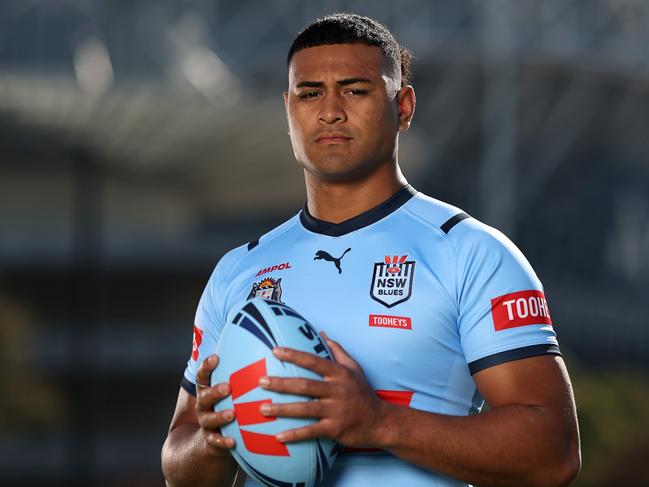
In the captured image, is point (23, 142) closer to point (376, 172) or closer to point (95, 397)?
point (95, 397)

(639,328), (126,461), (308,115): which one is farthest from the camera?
(639,328)

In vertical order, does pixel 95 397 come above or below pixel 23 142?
below

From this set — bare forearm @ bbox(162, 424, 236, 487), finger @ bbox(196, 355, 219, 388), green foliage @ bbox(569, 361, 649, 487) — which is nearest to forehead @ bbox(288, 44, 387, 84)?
finger @ bbox(196, 355, 219, 388)

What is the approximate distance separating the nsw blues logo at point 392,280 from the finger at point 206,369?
1.99 feet

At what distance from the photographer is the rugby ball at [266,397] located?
13.5ft

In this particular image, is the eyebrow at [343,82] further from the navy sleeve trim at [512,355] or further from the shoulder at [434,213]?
the navy sleeve trim at [512,355]

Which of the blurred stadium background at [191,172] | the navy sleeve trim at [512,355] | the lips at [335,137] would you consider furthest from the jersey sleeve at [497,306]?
the blurred stadium background at [191,172]

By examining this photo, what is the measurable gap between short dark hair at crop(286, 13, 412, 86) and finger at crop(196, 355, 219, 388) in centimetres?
121

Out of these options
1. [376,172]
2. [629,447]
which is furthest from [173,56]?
[376,172]

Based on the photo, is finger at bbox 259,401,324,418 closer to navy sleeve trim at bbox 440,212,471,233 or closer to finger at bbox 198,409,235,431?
finger at bbox 198,409,235,431

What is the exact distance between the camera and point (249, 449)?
4.19m

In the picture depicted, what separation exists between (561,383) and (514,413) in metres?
0.21

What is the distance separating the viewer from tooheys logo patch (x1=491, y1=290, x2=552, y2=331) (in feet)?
14.1

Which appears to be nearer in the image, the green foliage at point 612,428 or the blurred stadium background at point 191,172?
the green foliage at point 612,428
